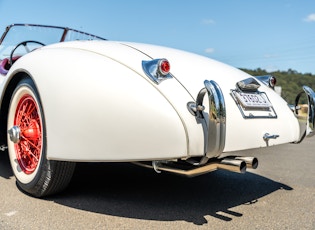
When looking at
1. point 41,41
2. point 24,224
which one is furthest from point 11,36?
point 24,224

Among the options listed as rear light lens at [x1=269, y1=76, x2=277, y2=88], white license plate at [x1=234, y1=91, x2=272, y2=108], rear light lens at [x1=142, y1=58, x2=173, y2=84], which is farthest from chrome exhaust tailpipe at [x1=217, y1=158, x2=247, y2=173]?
rear light lens at [x1=269, y1=76, x2=277, y2=88]

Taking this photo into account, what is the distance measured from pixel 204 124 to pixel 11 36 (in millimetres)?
3011

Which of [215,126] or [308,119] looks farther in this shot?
[308,119]

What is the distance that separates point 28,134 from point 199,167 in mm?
1382

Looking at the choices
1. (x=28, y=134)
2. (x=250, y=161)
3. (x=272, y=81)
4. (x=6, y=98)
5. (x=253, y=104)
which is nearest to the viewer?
(x=250, y=161)

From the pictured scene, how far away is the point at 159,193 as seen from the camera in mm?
2994

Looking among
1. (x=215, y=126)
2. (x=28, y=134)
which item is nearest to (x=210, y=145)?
(x=215, y=126)

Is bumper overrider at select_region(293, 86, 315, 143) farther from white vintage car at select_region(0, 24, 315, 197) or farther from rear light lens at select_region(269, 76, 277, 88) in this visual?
rear light lens at select_region(269, 76, 277, 88)

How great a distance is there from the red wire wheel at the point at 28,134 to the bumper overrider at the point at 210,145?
36.1 inches

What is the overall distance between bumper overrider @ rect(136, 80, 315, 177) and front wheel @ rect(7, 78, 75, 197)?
0.65m

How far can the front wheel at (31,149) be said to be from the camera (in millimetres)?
2594

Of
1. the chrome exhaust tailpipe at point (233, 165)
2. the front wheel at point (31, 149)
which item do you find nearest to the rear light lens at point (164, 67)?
the chrome exhaust tailpipe at point (233, 165)

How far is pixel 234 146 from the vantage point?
7.93 feet

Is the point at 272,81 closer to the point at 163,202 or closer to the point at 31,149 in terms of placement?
the point at 163,202
